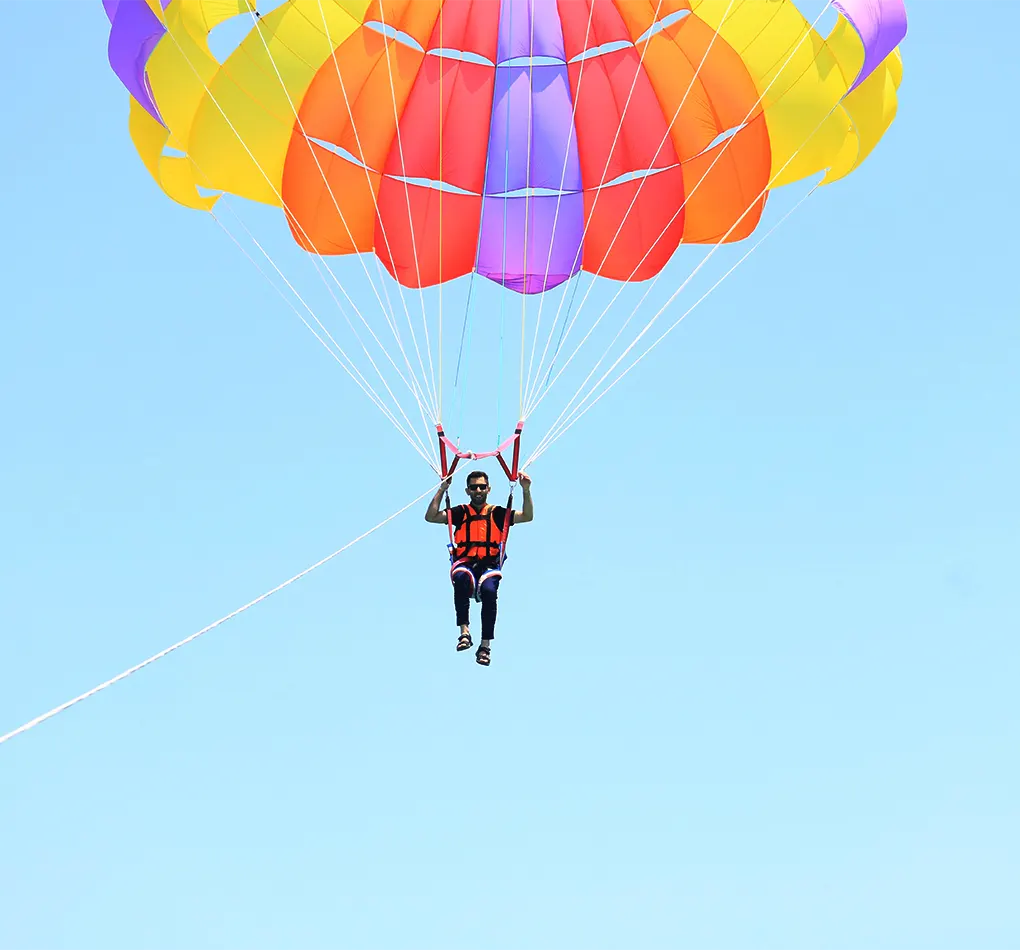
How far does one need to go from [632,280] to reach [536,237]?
82 cm

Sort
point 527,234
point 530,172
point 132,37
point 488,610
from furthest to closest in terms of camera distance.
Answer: point 527,234 < point 530,172 < point 132,37 < point 488,610

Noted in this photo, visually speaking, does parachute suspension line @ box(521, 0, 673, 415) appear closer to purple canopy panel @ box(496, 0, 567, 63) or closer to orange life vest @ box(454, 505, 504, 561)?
purple canopy panel @ box(496, 0, 567, 63)

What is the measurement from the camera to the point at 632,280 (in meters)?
12.8

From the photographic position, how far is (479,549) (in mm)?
10453

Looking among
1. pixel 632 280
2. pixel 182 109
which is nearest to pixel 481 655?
pixel 632 280

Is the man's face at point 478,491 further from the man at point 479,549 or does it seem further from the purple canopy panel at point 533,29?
the purple canopy panel at point 533,29

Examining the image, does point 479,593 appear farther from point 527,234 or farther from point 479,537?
point 527,234

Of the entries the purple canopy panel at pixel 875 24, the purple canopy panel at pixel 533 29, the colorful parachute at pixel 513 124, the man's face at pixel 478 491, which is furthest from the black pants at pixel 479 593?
the purple canopy panel at pixel 875 24

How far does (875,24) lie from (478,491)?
14.1 feet

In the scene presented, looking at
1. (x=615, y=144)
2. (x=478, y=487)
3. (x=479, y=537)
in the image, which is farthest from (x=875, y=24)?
(x=479, y=537)

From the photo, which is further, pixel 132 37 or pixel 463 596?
pixel 132 37

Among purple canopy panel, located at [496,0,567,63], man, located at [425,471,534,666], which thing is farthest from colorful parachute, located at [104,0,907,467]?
man, located at [425,471,534,666]

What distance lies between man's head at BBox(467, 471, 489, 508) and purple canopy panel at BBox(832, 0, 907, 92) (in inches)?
157

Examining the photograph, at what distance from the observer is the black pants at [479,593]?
10359mm
